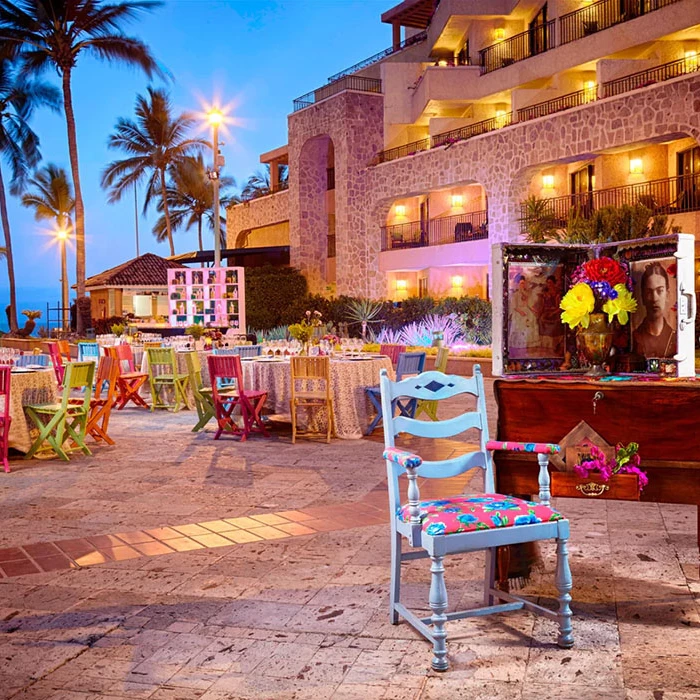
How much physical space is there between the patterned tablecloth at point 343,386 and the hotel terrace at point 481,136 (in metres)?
9.96

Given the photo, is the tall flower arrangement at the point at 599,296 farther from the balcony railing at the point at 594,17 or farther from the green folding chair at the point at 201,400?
the balcony railing at the point at 594,17

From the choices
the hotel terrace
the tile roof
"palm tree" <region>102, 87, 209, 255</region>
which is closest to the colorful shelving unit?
the hotel terrace

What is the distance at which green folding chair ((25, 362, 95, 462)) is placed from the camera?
7.90m

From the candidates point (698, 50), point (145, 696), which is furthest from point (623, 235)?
point (145, 696)

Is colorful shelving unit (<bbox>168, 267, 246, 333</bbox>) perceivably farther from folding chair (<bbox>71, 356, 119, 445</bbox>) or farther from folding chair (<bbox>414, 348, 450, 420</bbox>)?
folding chair (<bbox>71, 356, 119, 445</bbox>)

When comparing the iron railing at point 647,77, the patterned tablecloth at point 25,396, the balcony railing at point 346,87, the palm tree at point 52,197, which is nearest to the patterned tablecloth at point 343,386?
the patterned tablecloth at point 25,396

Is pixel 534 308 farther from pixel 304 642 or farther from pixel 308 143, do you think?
pixel 308 143

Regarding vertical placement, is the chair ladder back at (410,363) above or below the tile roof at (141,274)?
below

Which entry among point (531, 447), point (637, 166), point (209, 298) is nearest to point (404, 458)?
point (531, 447)

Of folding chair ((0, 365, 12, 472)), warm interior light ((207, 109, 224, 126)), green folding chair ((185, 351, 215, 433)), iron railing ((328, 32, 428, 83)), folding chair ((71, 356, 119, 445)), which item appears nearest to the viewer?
folding chair ((0, 365, 12, 472))

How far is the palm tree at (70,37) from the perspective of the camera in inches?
923

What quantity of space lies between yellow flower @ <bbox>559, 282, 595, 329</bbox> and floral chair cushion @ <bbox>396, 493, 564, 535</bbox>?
0.98 m

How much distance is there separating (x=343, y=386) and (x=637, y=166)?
14293 mm

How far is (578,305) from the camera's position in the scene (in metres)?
4.05
